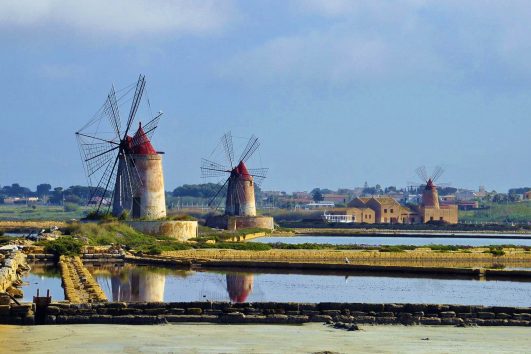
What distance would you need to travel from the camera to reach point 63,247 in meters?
37.1

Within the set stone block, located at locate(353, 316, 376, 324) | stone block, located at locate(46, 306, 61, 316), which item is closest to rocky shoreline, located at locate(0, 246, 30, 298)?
stone block, located at locate(46, 306, 61, 316)

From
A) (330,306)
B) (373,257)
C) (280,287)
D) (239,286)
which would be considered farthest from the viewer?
(373,257)

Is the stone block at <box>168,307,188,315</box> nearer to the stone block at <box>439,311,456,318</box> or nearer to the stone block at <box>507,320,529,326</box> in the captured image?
the stone block at <box>439,311,456,318</box>

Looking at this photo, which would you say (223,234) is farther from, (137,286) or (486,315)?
(486,315)

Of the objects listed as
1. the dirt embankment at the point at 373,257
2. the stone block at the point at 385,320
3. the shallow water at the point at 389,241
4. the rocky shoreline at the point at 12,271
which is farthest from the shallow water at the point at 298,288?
the shallow water at the point at 389,241

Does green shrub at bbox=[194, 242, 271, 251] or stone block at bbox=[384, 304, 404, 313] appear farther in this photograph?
green shrub at bbox=[194, 242, 271, 251]

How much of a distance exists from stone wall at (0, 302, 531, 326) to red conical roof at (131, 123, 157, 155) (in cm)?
3175

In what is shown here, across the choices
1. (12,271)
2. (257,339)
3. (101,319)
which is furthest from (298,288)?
(257,339)

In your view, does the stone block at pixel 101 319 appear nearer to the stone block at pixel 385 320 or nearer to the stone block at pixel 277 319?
the stone block at pixel 277 319

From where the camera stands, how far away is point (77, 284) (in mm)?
23625

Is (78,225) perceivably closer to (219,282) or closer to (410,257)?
(410,257)

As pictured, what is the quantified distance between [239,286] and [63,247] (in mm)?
10943

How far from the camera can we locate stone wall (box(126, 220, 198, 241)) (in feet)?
159

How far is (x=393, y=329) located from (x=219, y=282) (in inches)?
487
